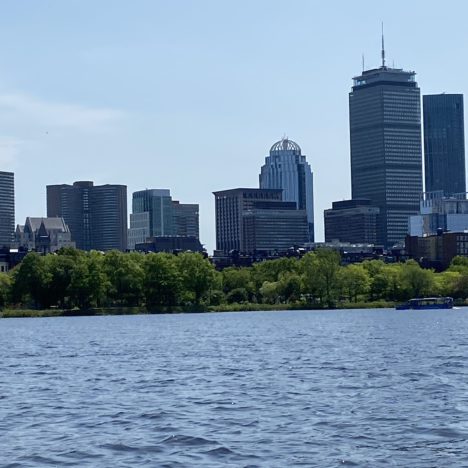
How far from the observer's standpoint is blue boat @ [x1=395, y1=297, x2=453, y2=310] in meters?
178

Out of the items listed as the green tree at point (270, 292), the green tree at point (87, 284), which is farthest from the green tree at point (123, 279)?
the green tree at point (270, 292)

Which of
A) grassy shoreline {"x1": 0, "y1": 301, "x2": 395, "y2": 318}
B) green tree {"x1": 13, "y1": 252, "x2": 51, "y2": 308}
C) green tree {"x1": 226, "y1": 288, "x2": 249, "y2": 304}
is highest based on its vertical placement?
green tree {"x1": 13, "y1": 252, "x2": 51, "y2": 308}

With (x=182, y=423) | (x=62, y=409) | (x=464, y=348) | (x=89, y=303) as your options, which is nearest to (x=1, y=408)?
(x=62, y=409)

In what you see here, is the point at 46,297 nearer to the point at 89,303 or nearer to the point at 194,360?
the point at 89,303

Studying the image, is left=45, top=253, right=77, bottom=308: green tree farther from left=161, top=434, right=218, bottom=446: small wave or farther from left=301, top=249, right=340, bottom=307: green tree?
left=161, top=434, right=218, bottom=446: small wave

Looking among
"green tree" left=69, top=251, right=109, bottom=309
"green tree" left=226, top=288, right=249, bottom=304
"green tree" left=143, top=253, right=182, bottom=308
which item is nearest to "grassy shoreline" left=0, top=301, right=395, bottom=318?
"green tree" left=143, top=253, right=182, bottom=308

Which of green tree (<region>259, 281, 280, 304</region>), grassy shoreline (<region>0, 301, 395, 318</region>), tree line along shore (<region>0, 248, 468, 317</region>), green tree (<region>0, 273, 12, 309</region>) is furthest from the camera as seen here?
green tree (<region>259, 281, 280, 304</region>)

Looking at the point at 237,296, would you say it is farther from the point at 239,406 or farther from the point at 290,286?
the point at 239,406

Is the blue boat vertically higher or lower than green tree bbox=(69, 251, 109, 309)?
lower

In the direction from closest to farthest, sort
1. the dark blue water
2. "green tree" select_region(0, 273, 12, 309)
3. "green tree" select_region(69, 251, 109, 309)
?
the dark blue water < "green tree" select_region(69, 251, 109, 309) < "green tree" select_region(0, 273, 12, 309)

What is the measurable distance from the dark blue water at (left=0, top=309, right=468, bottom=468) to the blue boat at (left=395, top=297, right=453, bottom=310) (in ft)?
331

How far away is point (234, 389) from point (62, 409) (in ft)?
25.4

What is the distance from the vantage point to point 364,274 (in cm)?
19375

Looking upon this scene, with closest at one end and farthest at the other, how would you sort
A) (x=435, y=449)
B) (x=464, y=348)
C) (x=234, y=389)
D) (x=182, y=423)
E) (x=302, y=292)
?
(x=435, y=449) < (x=182, y=423) < (x=234, y=389) < (x=464, y=348) < (x=302, y=292)
